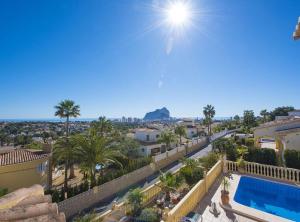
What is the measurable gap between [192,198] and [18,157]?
55.1 ft

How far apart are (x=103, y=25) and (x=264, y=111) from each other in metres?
82.8

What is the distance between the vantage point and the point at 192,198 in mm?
9625

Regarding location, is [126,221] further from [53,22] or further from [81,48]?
[81,48]

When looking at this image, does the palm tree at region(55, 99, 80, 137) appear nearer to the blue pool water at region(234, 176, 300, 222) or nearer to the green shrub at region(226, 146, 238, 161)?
the green shrub at region(226, 146, 238, 161)

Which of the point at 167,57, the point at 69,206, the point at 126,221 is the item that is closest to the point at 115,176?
the point at 69,206

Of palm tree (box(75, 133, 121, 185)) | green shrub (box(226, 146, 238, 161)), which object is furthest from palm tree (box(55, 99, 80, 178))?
green shrub (box(226, 146, 238, 161))

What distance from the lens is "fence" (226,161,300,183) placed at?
44.4 ft

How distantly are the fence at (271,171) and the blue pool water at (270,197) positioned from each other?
99 cm

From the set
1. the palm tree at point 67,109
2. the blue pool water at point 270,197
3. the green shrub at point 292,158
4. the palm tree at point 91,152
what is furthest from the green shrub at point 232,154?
the palm tree at point 67,109

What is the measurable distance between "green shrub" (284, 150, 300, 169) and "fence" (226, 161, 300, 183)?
1601 mm

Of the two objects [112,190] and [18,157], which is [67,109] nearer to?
[18,157]

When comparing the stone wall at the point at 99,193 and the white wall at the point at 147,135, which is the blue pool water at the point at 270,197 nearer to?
the stone wall at the point at 99,193

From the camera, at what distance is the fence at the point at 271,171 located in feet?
44.4

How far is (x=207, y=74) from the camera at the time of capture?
24406 mm
